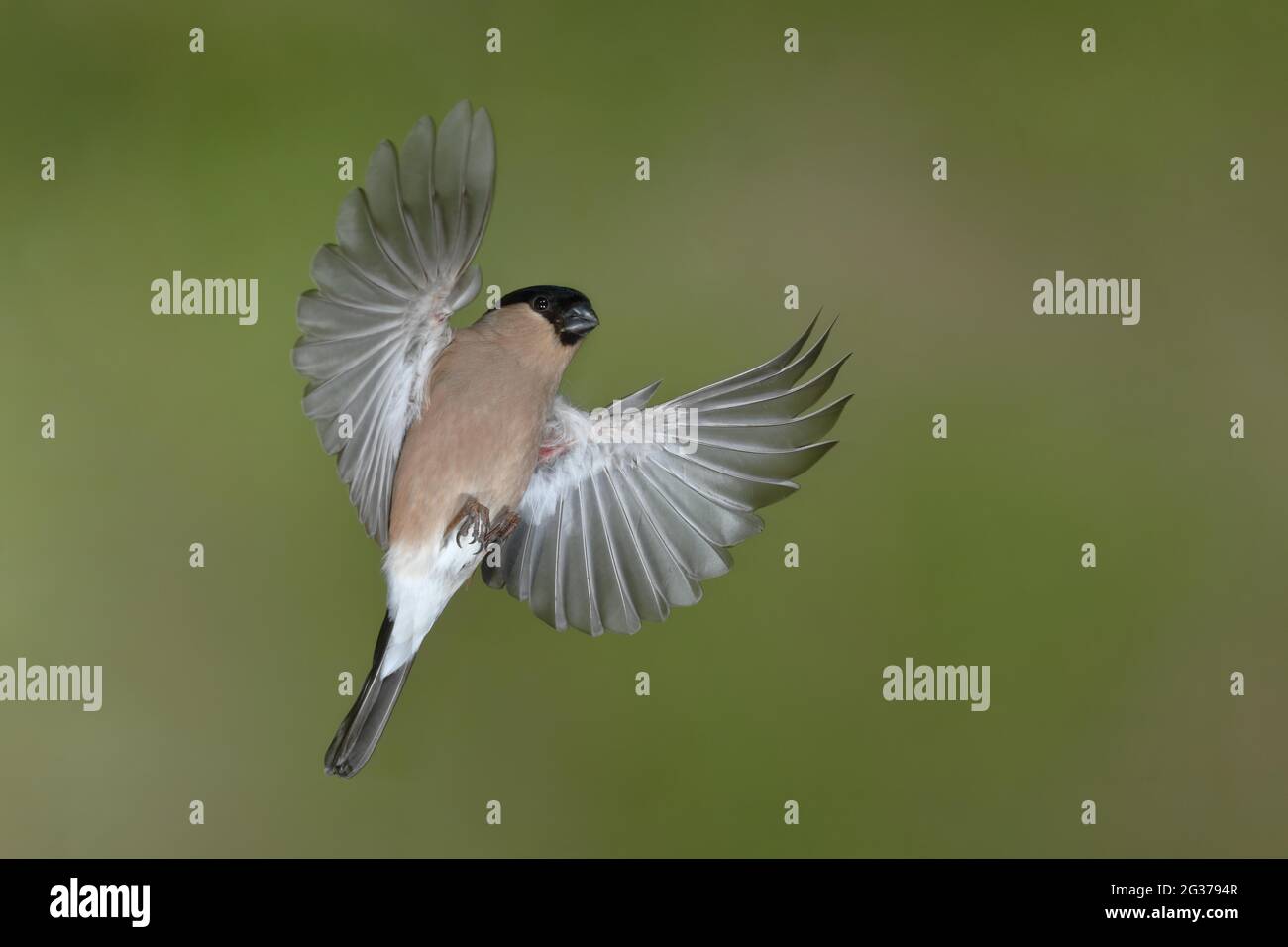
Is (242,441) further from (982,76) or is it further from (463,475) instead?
(982,76)

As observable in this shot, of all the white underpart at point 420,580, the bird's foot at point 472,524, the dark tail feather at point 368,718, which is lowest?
the dark tail feather at point 368,718

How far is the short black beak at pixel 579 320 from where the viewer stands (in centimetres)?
128

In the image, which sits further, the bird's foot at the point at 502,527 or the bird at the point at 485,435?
the bird's foot at the point at 502,527

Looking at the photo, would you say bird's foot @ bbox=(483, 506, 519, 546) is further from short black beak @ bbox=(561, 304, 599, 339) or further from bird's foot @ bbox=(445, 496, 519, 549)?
short black beak @ bbox=(561, 304, 599, 339)

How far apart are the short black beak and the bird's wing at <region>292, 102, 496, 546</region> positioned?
126mm

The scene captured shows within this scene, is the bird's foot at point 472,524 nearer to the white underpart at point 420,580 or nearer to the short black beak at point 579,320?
the white underpart at point 420,580

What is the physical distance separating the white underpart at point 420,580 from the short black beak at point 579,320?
0.83 feet

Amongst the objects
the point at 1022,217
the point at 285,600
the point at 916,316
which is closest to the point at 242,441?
the point at 285,600

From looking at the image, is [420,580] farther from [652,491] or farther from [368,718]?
[652,491]

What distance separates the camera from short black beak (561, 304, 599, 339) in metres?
1.28

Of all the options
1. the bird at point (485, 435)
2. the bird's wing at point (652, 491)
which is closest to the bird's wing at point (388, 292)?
the bird at point (485, 435)

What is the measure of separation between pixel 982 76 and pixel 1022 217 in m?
0.28

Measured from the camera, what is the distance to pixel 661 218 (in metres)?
2.09

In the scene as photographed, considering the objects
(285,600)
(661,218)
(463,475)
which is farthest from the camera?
(661,218)
